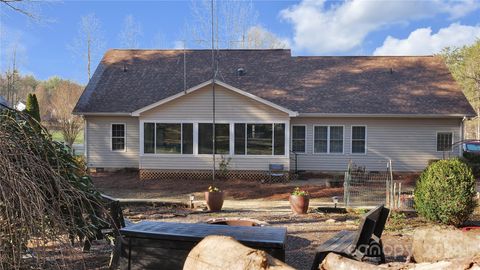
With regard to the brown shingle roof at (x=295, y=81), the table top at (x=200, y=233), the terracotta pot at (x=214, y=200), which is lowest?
the terracotta pot at (x=214, y=200)

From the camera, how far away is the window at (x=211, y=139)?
19375mm

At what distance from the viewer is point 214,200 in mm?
12398

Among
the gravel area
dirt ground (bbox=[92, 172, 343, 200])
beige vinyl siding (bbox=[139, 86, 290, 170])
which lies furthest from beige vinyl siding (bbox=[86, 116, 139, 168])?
the gravel area

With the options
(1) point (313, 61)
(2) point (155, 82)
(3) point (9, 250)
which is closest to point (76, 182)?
(3) point (9, 250)

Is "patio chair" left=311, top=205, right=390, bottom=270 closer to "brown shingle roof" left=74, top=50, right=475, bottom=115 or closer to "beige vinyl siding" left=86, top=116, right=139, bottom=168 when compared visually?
"brown shingle roof" left=74, top=50, right=475, bottom=115

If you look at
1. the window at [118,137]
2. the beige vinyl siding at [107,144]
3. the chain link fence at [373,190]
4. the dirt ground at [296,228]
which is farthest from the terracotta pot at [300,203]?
the window at [118,137]

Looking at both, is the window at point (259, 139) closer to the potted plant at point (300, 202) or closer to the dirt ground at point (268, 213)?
the dirt ground at point (268, 213)

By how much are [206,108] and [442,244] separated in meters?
14.6

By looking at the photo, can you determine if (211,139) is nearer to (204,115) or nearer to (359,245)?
(204,115)

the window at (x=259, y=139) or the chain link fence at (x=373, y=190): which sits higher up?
the window at (x=259, y=139)

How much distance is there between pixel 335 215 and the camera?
11.6m

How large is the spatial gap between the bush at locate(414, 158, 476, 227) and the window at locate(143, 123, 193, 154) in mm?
11390

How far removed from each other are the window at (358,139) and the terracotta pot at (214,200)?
10311mm

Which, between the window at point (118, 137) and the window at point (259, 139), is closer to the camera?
the window at point (259, 139)
